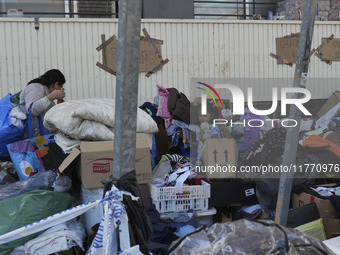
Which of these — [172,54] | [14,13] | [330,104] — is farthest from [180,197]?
[14,13]

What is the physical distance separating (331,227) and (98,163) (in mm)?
2156

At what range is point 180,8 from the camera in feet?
29.7

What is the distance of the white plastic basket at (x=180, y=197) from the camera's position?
4527 millimetres

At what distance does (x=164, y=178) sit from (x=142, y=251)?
222 cm

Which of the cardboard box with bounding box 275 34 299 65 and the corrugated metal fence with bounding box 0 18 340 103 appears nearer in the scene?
the corrugated metal fence with bounding box 0 18 340 103

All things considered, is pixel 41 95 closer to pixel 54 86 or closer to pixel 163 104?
pixel 54 86

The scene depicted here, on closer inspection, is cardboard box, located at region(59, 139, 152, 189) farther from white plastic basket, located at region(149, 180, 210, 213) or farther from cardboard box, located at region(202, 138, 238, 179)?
cardboard box, located at region(202, 138, 238, 179)

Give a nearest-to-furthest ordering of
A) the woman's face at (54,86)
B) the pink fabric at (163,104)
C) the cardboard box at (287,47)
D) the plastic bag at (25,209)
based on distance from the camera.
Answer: the plastic bag at (25,209)
the woman's face at (54,86)
the pink fabric at (163,104)
the cardboard box at (287,47)

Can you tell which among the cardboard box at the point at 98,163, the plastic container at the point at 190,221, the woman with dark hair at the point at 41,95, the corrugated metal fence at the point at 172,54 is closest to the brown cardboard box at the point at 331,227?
the plastic container at the point at 190,221

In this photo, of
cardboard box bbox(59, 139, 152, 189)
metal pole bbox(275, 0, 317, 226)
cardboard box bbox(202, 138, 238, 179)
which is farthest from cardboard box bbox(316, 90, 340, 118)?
metal pole bbox(275, 0, 317, 226)

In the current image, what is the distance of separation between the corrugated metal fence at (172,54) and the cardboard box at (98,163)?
13.3ft

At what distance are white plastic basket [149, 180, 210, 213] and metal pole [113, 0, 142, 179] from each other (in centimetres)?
197

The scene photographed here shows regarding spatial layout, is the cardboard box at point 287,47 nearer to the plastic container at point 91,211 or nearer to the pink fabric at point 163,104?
the pink fabric at point 163,104

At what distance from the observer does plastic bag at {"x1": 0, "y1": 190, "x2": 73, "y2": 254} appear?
12.3 feet
